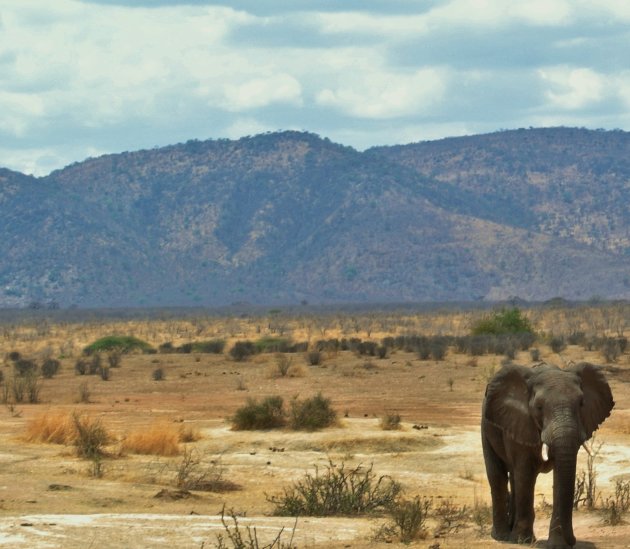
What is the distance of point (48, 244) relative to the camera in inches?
5999

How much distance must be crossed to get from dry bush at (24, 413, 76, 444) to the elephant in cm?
1070

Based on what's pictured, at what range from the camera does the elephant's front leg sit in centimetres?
1272

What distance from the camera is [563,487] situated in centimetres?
1165

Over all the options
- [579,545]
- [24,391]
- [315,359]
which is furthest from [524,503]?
[315,359]

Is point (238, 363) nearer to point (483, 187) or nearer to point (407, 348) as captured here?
point (407, 348)

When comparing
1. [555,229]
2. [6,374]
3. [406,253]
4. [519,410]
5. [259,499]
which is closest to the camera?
[519,410]

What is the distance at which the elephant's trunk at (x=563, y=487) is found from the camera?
11555 mm

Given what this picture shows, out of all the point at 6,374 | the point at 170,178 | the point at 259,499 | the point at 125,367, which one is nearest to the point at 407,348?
the point at 125,367

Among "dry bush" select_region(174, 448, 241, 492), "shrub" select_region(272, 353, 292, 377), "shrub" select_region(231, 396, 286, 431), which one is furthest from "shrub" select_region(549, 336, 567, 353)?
"dry bush" select_region(174, 448, 241, 492)

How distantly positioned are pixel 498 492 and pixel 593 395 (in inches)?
60.5

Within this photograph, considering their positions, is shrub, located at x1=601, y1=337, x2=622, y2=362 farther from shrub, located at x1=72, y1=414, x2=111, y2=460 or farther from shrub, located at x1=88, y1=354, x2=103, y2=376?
shrub, located at x1=72, y1=414, x2=111, y2=460

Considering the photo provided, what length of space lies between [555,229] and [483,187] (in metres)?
22.1

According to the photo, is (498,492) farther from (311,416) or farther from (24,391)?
(24,391)

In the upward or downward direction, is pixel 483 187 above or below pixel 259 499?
above
